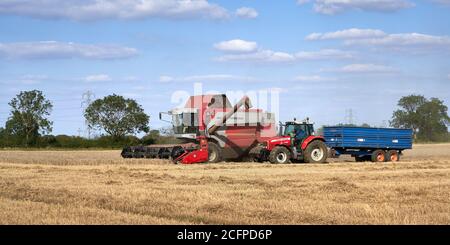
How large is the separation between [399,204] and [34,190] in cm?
891

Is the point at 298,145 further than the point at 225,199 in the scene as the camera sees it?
Yes

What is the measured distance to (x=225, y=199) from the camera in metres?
14.2

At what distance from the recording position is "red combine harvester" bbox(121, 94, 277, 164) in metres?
31.7

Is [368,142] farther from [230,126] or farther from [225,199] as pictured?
[225,199]

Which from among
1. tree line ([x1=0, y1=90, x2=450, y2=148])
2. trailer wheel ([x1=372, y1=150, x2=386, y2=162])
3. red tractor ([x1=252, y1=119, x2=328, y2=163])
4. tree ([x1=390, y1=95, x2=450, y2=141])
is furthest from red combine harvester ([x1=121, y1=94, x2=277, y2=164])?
tree ([x1=390, y1=95, x2=450, y2=141])

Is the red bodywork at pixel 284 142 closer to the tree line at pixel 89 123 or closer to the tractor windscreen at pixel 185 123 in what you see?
the tractor windscreen at pixel 185 123

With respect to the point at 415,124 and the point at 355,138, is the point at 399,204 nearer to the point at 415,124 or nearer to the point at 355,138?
the point at 355,138

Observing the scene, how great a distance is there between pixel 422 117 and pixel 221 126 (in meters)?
90.1

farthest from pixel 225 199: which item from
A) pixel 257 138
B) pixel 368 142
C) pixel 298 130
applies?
pixel 368 142

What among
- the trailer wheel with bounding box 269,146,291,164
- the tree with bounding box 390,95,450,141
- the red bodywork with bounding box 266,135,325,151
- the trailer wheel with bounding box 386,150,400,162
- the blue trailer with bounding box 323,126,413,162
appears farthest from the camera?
the tree with bounding box 390,95,450,141

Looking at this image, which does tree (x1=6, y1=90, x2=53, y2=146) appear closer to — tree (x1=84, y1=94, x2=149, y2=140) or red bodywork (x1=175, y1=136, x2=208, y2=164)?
tree (x1=84, y1=94, x2=149, y2=140)
